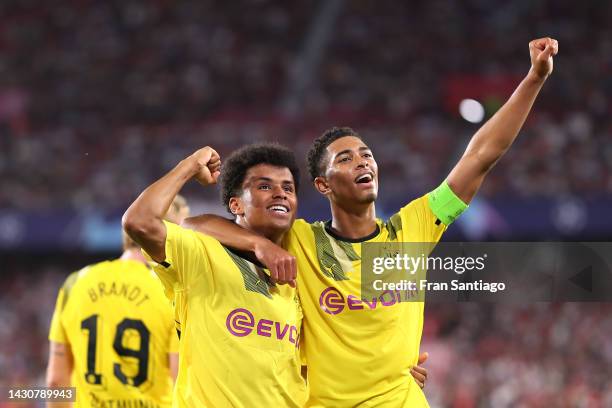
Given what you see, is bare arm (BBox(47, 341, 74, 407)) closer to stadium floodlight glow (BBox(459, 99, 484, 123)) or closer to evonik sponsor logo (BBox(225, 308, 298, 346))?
evonik sponsor logo (BBox(225, 308, 298, 346))

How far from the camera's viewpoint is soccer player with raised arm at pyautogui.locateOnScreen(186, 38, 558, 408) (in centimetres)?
433

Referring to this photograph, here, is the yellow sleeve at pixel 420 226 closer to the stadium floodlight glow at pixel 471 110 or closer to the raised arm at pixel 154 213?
the raised arm at pixel 154 213

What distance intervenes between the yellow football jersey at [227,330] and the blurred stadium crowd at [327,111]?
8.76 m

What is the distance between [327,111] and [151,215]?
49.5 feet

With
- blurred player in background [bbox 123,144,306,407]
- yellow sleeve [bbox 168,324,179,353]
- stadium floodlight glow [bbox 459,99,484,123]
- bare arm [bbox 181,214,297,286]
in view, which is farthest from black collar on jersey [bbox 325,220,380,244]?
stadium floodlight glow [bbox 459,99,484,123]

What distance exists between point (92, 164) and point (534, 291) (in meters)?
13.7

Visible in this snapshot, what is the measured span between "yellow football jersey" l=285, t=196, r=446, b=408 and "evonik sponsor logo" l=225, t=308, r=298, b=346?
299 millimetres

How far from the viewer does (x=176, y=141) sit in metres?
17.7

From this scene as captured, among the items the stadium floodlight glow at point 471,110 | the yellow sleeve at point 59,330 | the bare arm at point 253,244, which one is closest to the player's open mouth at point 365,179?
the bare arm at point 253,244

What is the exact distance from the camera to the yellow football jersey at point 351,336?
4.33 metres

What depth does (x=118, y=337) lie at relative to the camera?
5.76 m

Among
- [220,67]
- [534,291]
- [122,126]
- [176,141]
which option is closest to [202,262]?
[534,291]

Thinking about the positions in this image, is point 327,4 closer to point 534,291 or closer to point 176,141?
point 176,141

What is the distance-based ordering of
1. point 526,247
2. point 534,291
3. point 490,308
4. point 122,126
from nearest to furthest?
point 534,291
point 526,247
point 490,308
point 122,126
